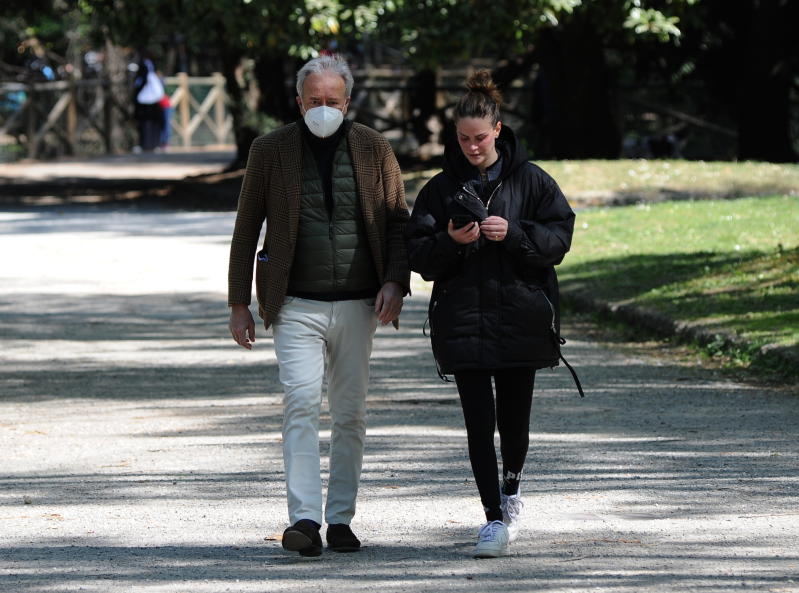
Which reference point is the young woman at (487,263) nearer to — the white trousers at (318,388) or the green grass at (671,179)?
the white trousers at (318,388)

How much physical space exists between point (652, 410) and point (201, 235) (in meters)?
11.0

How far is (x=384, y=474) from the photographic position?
7277 millimetres

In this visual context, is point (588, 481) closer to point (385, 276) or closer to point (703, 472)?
point (703, 472)

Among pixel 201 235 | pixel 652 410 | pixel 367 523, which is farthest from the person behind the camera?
pixel 201 235

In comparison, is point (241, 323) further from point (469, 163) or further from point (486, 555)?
point (486, 555)

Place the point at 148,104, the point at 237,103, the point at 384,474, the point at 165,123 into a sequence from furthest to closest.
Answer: the point at 165,123 → the point at 148,104 → the point at 237,103 → the point at 384,474

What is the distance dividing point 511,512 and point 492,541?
0.33 meters

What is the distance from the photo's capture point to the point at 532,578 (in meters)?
5.34

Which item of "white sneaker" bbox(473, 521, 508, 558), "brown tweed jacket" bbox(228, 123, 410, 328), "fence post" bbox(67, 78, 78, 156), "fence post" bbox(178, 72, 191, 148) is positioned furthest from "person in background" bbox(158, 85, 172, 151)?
"white sneaker" bbox(473, 521, 508, 558)

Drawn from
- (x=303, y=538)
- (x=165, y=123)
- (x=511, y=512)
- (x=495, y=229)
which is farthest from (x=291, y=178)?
Answer: (x=165, y=123)

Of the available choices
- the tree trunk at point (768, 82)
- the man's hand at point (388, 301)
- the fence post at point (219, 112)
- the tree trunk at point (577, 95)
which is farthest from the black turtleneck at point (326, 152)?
the fence post at point (219, 112)

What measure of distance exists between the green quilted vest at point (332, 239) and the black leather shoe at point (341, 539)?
84 cm

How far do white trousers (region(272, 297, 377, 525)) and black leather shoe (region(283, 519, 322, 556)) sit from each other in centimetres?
5

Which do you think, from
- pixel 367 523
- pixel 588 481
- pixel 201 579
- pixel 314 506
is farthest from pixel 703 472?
pixel 201 579
